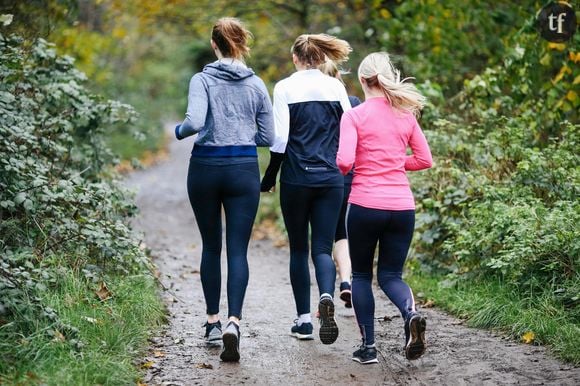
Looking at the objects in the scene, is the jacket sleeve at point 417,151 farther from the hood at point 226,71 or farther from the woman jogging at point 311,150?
the hood at point 226,71


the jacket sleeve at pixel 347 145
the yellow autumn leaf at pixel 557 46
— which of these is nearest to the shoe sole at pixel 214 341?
the jacket sleeve at pixel 347 145

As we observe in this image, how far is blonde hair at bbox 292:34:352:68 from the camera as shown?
5.80 meters

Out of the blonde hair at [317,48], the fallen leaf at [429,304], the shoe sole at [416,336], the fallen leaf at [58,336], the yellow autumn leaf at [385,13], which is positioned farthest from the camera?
the yellow autumn leaf at [385,13]

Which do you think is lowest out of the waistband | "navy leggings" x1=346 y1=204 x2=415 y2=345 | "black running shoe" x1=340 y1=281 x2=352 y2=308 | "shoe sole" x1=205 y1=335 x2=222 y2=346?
"shoe sole" x1=205 y1=335 x2=222 y2=346

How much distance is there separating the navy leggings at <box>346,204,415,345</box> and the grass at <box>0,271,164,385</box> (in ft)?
5.13

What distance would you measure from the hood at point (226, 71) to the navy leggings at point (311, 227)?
0.88m

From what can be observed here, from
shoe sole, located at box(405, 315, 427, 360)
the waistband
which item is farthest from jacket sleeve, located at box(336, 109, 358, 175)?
shoe sole, located at box(405, 315, 427, 360)

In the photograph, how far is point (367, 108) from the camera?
202 inches

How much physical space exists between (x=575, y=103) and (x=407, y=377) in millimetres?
4371

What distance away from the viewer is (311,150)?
5.67 meters

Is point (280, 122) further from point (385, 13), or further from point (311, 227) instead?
point (385, 13)

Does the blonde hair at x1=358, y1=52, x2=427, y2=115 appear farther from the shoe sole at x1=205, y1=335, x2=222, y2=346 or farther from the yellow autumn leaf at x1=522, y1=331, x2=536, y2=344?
the shoe sole at x1=205, y1=335, x2=222, y2=346

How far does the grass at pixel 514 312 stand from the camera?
5383 millimetres

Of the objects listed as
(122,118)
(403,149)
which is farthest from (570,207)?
(122,118)
